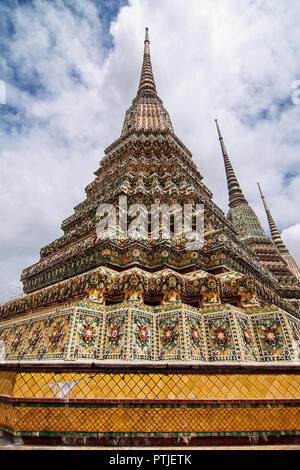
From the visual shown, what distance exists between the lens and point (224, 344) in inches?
150

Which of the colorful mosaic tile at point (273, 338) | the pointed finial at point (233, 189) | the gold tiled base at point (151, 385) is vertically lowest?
the gold tiled base at point (151, 385)

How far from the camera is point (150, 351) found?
153 inches

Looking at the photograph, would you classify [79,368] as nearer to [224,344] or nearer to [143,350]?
[143,350]

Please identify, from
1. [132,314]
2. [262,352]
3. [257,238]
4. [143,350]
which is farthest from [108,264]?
[257,238]

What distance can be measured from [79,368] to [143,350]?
3.37ft

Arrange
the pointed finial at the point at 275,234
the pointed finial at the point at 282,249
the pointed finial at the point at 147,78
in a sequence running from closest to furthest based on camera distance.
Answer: the pointed finial at the point at 147,78
the pointed finial at the point at 282,249
the pointed finial at the point at 275,234

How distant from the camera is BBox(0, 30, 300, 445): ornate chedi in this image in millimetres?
2781

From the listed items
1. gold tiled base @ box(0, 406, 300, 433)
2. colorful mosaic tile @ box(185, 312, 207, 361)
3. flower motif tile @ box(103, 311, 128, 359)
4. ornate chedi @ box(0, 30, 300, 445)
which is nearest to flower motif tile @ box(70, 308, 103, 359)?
ornate chedi @ box(0, 30, 300, 445)

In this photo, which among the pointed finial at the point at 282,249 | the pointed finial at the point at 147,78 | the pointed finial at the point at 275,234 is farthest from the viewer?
the pointed finial at the point at 275,234

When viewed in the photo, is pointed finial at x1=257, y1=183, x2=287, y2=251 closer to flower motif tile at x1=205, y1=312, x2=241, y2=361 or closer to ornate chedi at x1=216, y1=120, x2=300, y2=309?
ornate chedi at x1=216, y1=120, x2=300, y2=309

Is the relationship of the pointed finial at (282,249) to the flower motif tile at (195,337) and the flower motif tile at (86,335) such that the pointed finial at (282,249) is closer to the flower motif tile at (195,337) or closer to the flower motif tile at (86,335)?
the flower motif tile at (195,337)

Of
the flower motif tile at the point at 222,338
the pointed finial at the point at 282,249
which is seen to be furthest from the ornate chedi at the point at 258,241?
the flower motif tile at the point at 222,338

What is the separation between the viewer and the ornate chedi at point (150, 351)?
278cm

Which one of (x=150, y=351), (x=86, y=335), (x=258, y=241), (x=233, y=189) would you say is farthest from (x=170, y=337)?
(x=233, y=189)
